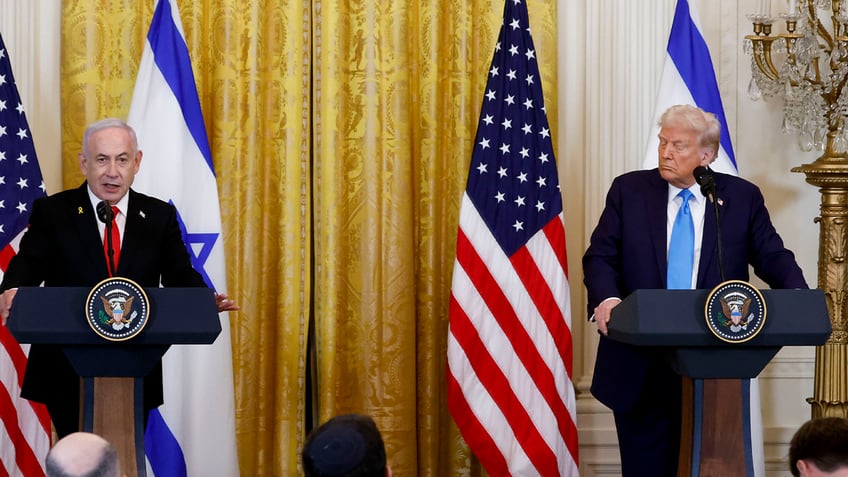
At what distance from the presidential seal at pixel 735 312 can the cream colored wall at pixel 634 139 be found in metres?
2.58

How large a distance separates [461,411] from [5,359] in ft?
6.66

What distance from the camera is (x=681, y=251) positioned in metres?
4.08

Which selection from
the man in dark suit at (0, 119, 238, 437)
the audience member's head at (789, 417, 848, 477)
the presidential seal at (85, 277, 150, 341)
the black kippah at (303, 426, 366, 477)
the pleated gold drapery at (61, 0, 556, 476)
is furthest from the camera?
the pleated gold drapery at (61, 0, 556, 476)

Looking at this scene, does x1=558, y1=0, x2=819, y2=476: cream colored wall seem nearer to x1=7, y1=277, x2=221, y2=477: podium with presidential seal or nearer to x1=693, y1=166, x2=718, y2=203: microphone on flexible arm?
x1=693, y1=166, x2=718, y2=203: microphone on flexible arm

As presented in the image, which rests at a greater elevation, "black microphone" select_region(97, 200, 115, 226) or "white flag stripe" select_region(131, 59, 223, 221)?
"white flag stripe" select_region(131, 59, 223, 221)

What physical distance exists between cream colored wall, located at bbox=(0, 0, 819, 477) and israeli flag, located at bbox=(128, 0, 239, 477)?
1869 mm

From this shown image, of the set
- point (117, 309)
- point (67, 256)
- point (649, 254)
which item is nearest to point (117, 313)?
point (117, 309)

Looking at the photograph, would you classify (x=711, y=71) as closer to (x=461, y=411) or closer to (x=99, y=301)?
(x=461, y=411)

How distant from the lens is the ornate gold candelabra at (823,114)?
528 centimetres

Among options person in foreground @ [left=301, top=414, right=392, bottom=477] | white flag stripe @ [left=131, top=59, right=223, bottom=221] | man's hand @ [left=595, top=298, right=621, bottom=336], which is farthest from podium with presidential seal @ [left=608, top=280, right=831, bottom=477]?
white flag stripe @ [left=131, top=59, right=223, bottom=221]

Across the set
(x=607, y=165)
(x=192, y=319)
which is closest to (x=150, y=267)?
(x=192, y=319)

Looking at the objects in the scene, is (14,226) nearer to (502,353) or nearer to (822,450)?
(502,353)

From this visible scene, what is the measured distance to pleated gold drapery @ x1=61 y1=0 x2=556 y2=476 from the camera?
568cm

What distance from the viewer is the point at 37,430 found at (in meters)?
5.10
